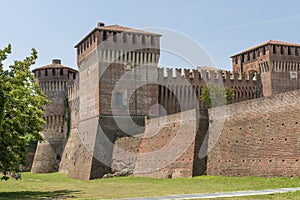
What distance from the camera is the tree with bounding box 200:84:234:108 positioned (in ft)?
123

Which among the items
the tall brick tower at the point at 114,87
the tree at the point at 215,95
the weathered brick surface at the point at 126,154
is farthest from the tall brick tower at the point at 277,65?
the weathered brick surface at the point at 126,154

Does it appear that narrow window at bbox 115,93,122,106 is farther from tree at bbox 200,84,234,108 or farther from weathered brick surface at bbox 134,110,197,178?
tree at bbox 200,84,234,108

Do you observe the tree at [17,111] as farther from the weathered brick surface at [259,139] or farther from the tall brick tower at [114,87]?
the tall brick tower at [114,87]

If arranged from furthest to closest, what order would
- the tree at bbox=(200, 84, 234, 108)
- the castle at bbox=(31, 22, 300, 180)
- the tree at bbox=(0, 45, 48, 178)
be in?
the tree at bbox=(200, 84, 234, 108) → the castle at bbox=(31, 22, 300, 180) → the tree at bbox=(0, 45, 48, 178)

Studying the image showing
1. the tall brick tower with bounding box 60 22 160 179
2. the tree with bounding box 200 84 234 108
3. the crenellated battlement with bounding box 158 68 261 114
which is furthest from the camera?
the tree with bounding box 200 84 234 108

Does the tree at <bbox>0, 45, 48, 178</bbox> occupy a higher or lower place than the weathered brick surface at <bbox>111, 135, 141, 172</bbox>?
higher

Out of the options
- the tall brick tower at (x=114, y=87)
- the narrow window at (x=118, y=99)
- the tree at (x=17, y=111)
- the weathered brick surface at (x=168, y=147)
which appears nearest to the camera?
the tree at (x=17, y=111)

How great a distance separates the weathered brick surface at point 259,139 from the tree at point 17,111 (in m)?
9.35

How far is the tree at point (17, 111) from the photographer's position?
682 inches

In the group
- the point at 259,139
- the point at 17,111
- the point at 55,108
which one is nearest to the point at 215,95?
the point at 55,108

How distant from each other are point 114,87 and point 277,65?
60.8 feet

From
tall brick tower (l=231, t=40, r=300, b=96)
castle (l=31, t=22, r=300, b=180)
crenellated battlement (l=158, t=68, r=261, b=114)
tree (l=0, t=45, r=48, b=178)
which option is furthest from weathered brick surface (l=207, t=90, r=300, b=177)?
tall brick tower (l=231, t=40, r=300, b=96)

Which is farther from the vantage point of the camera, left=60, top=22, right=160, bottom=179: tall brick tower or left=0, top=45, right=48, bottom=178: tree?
left=60, top=22, right=160, bottom=179: tall brick tower

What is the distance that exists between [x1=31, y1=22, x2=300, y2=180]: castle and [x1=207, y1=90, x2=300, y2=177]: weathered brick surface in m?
0.05
